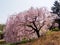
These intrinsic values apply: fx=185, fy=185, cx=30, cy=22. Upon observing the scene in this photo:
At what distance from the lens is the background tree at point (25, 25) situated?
23.3 m

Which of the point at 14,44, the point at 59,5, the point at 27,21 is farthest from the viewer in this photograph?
the point at 59,5

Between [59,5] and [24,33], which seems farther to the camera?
[59,5]

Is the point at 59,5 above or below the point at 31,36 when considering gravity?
above

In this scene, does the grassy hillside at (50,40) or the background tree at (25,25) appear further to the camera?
the background tree at (25,25)

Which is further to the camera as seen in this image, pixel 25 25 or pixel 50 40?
pixel 25 25

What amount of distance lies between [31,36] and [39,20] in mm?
2373

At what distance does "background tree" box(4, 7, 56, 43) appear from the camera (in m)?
23.3

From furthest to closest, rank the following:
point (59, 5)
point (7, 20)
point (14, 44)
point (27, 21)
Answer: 1. point (59, 5)
2. point (7, 20)
3. point (27, 21)
4. point (14, 44)

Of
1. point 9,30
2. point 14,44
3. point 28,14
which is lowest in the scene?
point 14,44

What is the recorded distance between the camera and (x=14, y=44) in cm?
2152

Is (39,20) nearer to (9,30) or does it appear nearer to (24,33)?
(24,33)

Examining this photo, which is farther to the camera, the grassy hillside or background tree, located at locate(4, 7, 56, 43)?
background tree, located at locate(4, 7, 56, 43)

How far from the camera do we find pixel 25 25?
23297 mm

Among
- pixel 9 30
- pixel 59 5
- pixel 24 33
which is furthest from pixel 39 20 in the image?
A: pixel 59 5
